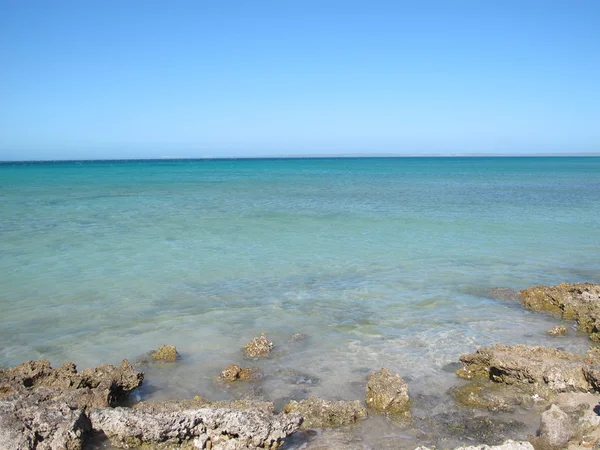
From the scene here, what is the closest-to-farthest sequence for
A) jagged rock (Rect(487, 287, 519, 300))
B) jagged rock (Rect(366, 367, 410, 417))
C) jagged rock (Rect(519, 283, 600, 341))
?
jagged rock (Rect(366, 367, 410, 417)) → jagged rock (Rect(519, 283, 600, 341)) → jagged rock (Rect(487, 287, 519, 300))

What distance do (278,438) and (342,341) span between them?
131 inches

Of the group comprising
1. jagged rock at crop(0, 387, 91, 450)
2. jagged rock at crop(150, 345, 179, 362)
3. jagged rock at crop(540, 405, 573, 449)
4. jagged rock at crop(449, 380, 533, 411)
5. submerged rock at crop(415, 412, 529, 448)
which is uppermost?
jagged rock at crop(0, 387, 91, 450)

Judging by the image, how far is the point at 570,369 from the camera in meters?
6.55

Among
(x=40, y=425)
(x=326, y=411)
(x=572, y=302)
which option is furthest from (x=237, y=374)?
(x=572, y=302)

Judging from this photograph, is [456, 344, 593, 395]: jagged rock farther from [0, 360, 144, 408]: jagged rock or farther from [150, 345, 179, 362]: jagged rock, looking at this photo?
[0, 360, 144, 408]: jagged rock

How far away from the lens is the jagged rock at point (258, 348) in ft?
25.6

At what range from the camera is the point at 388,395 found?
610 cm

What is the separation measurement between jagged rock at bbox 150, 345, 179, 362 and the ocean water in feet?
0.54

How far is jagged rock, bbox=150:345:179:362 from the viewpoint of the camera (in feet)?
25.2

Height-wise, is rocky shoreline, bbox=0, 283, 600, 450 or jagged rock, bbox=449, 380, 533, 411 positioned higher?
rocky shoreline, bbox=0, 283, 600, 450

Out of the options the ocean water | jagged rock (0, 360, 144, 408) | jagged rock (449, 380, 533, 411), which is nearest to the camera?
jagged rock (0, 360, 144, 408)

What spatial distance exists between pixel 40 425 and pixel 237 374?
260 centimetres

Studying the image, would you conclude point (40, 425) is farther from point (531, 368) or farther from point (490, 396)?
point (531, 368)

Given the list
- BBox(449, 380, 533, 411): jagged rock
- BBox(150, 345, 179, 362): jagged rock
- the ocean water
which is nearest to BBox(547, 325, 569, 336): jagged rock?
the ocean water
